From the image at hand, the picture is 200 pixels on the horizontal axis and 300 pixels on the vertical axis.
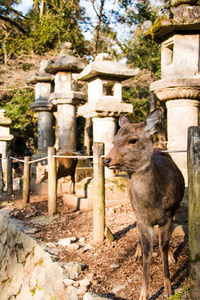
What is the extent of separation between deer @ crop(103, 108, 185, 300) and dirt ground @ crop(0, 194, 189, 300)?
0.34 meters

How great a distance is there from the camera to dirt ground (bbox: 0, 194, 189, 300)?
3057 millimetres

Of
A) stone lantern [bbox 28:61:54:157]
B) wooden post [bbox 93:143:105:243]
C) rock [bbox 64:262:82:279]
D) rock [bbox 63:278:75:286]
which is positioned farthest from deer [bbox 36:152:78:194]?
rock [bbox 63:278:75:286]

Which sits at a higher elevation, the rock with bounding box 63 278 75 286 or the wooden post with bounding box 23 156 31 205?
the wooden post with bounding box 23 156 31 205

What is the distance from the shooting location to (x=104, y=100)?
659 centimetres

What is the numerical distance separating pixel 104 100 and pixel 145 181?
4090 millimetres

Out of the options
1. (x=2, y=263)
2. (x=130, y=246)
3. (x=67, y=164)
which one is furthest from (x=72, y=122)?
(x=130, y=246)

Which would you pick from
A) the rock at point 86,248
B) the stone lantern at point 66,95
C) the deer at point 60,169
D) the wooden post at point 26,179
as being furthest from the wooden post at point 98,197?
the stone lantern at point 66,95

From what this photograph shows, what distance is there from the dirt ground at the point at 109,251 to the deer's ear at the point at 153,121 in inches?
63.4

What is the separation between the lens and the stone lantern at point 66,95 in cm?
876

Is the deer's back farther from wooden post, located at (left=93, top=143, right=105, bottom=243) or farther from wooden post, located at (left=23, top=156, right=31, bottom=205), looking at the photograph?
wooden post, located at (left=23, top=156, right=31, bottom=205)

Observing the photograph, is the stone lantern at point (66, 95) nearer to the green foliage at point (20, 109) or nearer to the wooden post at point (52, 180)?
the wooden post at point (52, 180)

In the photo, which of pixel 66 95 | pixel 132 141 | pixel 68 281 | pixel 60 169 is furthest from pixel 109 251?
pixel 66 95

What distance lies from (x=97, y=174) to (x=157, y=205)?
1.57 m

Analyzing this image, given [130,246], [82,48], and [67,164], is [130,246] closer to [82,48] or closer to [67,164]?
[67,164]
